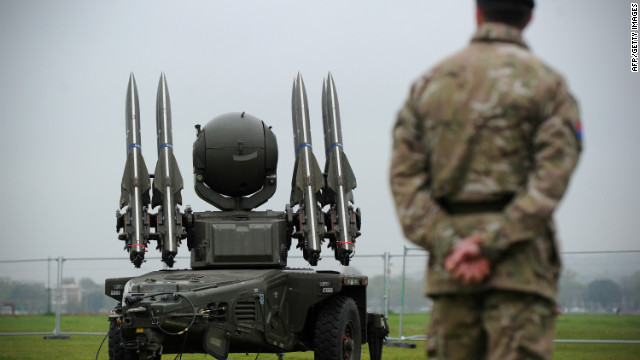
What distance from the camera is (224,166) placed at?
12516 millimetres

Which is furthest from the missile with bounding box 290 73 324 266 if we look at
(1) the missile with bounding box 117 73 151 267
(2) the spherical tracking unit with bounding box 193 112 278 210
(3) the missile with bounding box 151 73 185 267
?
(1) the missile with bounding box 117 73 151 267

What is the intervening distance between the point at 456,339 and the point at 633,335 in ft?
51.1

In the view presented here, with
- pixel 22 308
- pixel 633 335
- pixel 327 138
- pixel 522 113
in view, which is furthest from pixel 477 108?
pixel 22 308

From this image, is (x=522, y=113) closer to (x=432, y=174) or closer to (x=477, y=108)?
(x=477, y=108)

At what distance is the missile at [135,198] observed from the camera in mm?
12484

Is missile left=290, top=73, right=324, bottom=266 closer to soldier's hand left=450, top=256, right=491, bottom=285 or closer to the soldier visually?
the soldier

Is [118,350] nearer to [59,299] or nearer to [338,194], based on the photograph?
[338,194]

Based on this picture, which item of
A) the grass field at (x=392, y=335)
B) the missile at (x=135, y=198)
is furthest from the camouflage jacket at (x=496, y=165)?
the grass field at (x=392, y=335)

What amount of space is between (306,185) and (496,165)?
917 centimetres

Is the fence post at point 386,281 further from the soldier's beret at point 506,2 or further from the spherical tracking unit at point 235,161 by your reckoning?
the soldier's beret at point 506,2

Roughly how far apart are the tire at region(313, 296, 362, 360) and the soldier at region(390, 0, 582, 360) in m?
7.32

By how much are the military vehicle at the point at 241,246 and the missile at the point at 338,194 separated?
15mm

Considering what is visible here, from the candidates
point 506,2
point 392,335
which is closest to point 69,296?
point 392,335

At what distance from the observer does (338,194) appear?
13.3 meters
